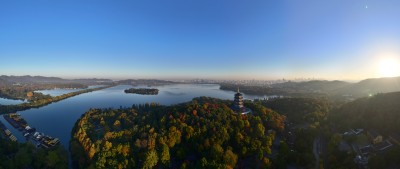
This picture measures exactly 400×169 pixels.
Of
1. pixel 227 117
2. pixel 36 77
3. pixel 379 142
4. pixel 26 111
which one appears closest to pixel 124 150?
pixel 227 117

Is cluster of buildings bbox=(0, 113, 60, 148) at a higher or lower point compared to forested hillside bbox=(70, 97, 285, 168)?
lower

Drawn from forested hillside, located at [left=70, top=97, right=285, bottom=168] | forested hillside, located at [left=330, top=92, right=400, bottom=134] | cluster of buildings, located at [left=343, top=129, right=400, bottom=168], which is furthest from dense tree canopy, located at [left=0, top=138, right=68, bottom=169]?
forested hillside, located at [left=330, top=92, right=400, bottom=134]

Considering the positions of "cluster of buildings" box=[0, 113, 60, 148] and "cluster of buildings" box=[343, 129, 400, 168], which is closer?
"cluster of buildings" box=[343, 129, 400, 168]

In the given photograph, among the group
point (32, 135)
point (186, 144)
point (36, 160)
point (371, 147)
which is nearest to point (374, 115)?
point (371, 147)

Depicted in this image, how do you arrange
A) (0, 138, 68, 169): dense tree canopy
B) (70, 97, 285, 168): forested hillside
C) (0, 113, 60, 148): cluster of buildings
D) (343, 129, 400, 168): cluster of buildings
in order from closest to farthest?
(343, 129, 400, 168): cluster of buildings
(70, 97, 285, 168): forested hillside
(0, 138, 68, 169): dense tree canopy
(0, 113, 60, 148): cluster of buildings

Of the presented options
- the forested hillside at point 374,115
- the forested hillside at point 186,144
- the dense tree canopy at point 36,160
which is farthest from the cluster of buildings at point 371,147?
the dense tree canopy at point 36,160

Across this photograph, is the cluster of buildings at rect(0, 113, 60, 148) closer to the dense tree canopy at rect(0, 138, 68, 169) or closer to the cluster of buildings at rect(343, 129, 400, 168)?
the dense tree canopy at rect(0, 138, 68, 169)

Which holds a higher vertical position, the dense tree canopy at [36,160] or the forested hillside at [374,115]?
the forested hillside at [374,115]

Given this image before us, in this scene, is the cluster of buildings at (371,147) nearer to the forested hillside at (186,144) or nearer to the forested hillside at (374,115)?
the forested hillside at (374,115)

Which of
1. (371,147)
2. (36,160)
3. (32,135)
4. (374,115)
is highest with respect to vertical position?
(374,115)

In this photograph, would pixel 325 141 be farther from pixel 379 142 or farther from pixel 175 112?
pixel 175 112

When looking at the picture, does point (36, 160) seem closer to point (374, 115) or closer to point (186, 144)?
point (186, 144)
